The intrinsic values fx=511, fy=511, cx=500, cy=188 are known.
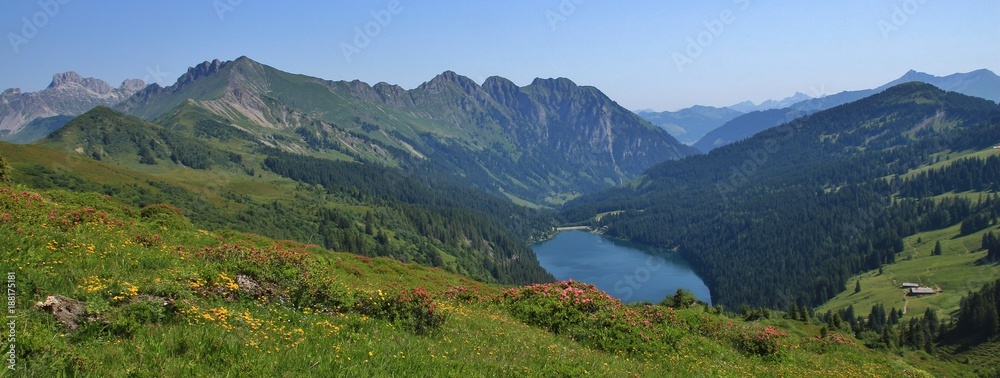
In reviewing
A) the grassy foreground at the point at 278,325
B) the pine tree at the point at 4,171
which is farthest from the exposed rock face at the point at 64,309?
the pine tree at the point at 4,171

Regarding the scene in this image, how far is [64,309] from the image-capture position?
1159 centimetres

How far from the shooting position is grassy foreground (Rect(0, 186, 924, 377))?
10.7 meters

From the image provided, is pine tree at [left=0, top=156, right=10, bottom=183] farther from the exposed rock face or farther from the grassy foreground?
the exposed rock face

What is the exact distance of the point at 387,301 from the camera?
60.8 ft

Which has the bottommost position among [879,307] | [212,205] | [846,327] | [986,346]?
[879,307]

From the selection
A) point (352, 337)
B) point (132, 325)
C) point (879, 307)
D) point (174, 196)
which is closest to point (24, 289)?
point (132, 325)

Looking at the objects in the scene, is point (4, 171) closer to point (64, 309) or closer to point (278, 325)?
point (64, 309)

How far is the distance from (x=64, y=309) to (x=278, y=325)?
475 cm

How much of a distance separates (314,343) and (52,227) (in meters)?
14.2

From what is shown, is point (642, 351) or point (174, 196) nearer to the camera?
point (642, 351)

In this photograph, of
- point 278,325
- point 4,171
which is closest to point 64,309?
point 278,325

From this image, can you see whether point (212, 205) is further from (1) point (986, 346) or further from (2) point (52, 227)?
(1) point (986, 346)

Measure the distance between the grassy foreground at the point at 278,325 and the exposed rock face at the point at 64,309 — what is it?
0.08m

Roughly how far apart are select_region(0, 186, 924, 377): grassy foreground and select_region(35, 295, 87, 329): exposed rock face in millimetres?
83
